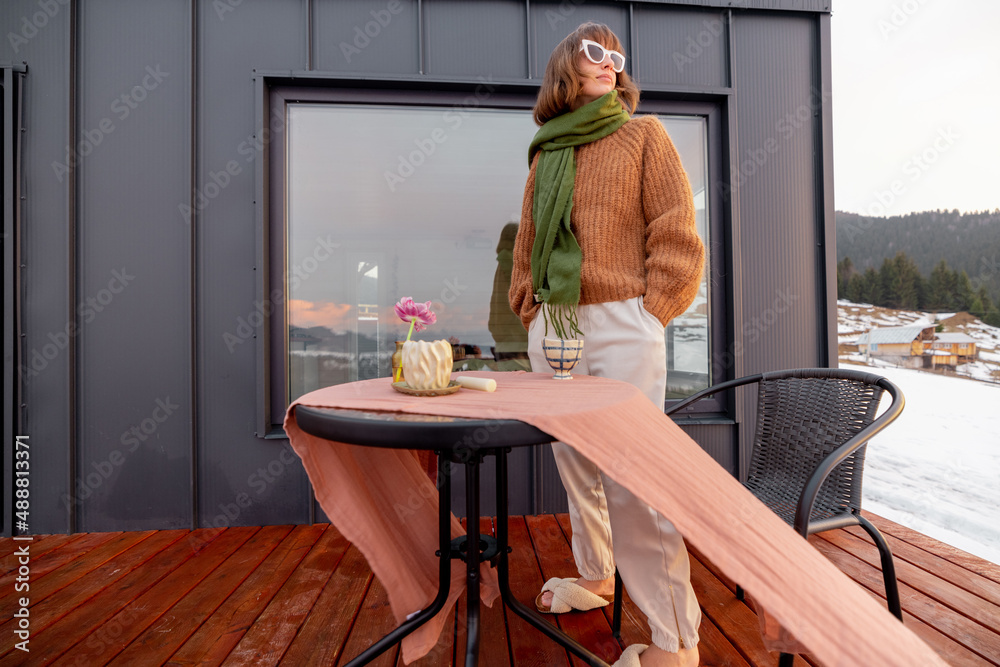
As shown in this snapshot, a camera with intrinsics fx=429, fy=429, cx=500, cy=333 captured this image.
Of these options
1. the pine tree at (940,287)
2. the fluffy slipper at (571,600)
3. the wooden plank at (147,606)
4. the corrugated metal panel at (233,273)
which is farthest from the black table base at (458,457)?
the pine tree at (940,287)

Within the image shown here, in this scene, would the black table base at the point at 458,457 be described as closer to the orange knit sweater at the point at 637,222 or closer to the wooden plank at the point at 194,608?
the orange knit sweater at the point at 637,222

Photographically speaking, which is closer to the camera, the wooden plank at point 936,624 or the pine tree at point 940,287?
the wooden plank at point 936,624

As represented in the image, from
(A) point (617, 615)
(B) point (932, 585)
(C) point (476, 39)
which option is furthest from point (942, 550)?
(C) point (476, 39)

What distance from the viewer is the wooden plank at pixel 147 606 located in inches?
48.8

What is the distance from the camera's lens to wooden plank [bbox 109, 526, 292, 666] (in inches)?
48.7

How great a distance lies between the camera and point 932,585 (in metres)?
1.55

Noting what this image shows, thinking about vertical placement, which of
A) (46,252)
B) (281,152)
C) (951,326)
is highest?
(281,152)

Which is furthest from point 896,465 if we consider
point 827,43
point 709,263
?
point 827,43

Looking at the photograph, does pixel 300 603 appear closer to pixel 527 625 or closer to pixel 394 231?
→ pixel 527 625

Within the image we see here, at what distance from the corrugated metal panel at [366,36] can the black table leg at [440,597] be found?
6.91ft

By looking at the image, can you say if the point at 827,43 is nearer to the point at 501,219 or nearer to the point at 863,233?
the point at 863,233

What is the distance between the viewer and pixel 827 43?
2312 millimetres

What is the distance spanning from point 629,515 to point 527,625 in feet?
1.86

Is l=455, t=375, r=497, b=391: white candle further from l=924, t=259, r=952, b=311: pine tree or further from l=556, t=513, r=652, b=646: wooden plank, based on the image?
l=924, t=259, r=952, b=311: pine tree
